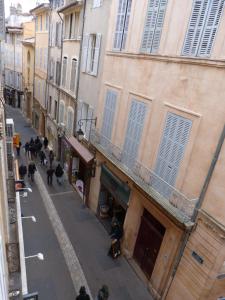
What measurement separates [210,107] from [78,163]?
11.7 meters

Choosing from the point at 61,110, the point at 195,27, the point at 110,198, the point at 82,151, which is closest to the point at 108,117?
the point at 82,151

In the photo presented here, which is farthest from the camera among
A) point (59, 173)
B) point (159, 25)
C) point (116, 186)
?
point (59, 173)

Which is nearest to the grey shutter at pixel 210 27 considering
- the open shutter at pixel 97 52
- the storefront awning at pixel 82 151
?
the open shutter at pixel 97 52

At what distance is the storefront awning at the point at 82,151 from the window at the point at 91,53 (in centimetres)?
428

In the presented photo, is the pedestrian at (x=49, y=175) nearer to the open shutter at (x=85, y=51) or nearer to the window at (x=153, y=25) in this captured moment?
the open shutter at (x=85, y=51)

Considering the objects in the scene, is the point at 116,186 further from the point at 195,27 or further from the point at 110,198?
the point at 195,27

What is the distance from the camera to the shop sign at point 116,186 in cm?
1142

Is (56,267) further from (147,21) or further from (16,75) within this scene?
(16,75)

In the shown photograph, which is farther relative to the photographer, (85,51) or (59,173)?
(59,173)

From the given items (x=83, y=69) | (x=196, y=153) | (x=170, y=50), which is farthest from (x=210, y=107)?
(x=83, y=69)

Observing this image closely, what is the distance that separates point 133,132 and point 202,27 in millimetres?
4575

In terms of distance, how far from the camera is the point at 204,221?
7520mm

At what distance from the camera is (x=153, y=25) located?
9.07 meters

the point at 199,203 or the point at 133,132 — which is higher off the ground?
the point at 133,132
